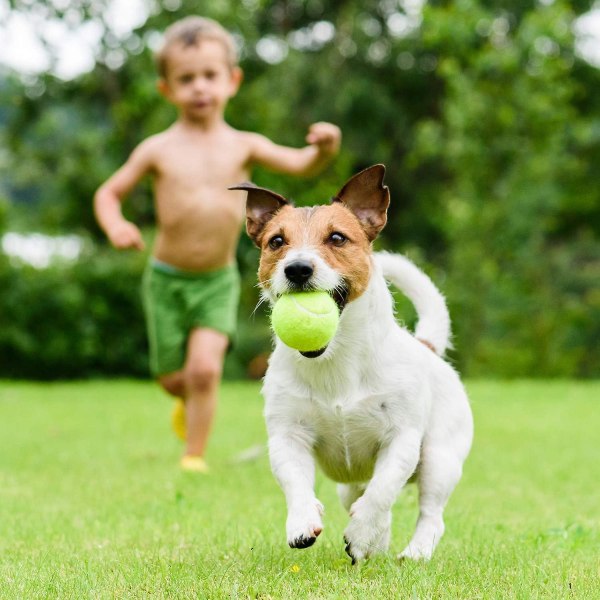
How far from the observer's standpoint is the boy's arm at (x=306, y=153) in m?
6.02

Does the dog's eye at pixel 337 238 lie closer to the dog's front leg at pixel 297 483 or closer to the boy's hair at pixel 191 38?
the dog's front leg at pixel 297 483

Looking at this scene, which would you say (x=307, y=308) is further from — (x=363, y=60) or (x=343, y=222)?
(x=363, y=60)

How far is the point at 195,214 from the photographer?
702cm

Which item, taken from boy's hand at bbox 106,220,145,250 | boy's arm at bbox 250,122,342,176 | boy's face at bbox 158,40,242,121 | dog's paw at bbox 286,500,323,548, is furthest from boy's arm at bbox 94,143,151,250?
dog's paw at bbox 286,500,323,548

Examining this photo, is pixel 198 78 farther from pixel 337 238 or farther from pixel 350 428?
pixel 350 428

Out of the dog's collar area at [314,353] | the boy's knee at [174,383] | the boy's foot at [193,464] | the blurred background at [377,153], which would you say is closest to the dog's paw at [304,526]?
the dog's collar area at [314,353]

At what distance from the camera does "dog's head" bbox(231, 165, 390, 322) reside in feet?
11.7

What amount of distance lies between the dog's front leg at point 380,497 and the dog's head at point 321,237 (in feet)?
1.87

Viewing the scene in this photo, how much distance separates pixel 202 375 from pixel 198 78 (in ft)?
6.89

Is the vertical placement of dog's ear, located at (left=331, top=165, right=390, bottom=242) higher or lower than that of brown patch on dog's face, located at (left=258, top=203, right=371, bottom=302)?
higher

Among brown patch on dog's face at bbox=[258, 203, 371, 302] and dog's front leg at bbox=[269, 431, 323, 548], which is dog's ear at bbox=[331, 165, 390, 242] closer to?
brown patch on dog's face at bbox=[258, 203, 371, 302]

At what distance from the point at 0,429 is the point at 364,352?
7109 mm

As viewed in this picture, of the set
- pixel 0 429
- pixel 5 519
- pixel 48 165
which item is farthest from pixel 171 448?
pixel 48 165

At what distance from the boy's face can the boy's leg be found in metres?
1.60
